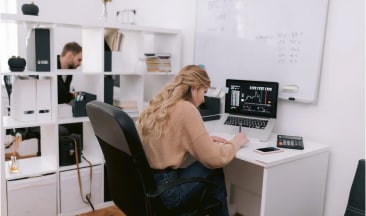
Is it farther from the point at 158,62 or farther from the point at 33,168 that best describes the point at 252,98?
the point at 33,168

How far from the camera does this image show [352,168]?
217 cm

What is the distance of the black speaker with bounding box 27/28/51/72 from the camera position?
2.46 m

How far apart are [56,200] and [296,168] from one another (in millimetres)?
1796

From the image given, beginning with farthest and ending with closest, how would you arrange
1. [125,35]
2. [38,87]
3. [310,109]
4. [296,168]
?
[125,35], [38,87], [310,109], [296,168]

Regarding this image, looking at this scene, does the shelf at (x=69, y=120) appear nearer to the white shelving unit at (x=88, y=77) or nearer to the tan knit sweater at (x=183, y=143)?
the white shelving unit at (x=88, y=77)

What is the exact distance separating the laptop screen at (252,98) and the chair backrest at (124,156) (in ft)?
3.71

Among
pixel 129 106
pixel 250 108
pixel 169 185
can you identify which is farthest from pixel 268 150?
pixel 129 106

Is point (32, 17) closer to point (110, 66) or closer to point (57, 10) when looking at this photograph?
point (110, 66)

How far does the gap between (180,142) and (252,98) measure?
0.88 m

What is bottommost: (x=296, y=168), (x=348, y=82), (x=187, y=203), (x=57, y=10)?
(x=187, y=203)

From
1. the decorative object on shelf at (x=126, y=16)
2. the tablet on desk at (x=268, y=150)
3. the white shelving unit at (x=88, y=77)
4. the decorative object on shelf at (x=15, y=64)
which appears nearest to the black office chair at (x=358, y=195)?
the tablet on desk at (x=268, y=150)

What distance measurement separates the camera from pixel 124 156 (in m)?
1.56

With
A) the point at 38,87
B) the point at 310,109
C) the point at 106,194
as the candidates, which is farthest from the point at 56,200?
the point at 310,109

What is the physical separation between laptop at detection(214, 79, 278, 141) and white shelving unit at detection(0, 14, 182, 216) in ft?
2.86
